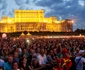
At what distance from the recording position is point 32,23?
510 feet

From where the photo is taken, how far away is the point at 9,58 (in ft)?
37.8

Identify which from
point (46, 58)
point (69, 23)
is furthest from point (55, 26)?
point (46, 58)

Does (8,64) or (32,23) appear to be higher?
(32,23)

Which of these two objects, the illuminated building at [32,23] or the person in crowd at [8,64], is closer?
the person in crowd at [8,64]

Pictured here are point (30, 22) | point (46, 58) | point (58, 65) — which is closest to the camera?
point (58, 65)

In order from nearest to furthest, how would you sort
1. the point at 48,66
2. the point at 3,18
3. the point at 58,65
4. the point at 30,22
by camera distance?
1. the point at 58,65
2. the point at 48,66
3. the point at 30,22
4. the point at 3,18

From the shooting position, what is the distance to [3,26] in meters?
160

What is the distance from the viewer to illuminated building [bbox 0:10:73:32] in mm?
154250

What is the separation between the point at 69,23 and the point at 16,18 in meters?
26.3

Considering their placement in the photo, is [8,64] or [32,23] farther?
[32,23]

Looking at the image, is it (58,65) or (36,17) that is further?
(36,17)

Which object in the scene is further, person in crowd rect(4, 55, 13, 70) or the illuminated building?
the illuminated building

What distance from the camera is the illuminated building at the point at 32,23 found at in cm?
15425

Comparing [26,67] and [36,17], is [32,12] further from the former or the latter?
[26,67]
